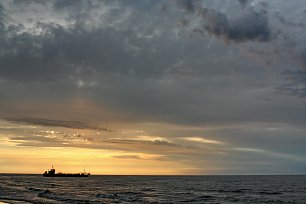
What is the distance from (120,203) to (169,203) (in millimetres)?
8704

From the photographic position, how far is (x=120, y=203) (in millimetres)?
66625

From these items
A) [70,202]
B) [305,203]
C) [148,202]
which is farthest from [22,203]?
[305,203]

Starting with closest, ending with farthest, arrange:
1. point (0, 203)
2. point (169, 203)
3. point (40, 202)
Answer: point (0, 203) < point (40, 202) < point (169, 203)

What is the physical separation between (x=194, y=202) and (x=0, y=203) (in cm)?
3247

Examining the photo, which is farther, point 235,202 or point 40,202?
point 235,202

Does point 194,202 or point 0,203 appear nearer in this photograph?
point 0,203

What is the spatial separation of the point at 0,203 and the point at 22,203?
386cm

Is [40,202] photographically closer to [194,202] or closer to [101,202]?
[101,202]

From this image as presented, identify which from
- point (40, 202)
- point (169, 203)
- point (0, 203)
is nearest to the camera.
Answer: point (0, 203)

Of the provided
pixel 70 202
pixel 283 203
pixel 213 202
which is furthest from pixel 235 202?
pixel 70 202

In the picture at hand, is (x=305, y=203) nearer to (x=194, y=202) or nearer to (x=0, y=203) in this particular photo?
(x=194, y=202)

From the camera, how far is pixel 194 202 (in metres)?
70.3

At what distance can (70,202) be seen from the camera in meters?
66.1

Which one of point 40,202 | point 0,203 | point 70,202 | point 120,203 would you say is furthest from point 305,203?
point 0,203
